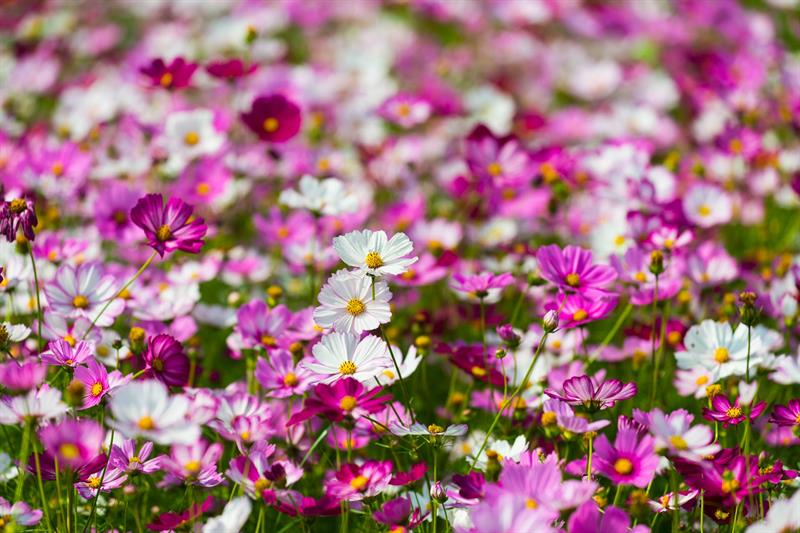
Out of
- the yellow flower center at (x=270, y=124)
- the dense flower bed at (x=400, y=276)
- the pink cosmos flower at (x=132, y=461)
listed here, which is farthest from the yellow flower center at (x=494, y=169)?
the pink cosmos flower at (x=132, y=461)

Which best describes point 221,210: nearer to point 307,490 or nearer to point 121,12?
point 307,490

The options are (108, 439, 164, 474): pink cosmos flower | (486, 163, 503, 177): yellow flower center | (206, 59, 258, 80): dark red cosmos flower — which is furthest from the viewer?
(206, 59, 258, 80): dark red cosmos flower

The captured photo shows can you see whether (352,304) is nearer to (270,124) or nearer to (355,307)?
(355,307)

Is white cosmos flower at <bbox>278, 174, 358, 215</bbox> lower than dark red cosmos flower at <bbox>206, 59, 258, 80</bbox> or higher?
lower

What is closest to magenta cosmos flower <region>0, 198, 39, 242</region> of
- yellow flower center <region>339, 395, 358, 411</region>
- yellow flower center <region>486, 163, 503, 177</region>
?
yellow flower center <region>339, 395, 358, 411</region>

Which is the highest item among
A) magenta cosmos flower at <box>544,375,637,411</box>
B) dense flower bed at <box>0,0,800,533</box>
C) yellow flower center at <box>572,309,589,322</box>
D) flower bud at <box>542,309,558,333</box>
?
flower bud at <box>542,309,558,333</box>

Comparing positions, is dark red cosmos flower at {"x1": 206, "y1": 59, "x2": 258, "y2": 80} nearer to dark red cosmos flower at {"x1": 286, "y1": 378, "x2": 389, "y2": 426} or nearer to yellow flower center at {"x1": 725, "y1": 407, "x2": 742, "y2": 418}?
dark red cosmos flower at {"x1": 286, "y1": 378, "x2": 389, "y2": 426}

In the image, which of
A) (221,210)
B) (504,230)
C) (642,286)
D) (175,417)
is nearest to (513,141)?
(504,230)
